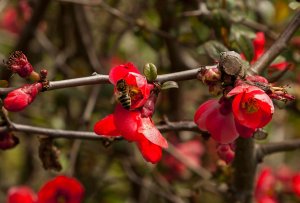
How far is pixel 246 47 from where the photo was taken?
139 centimetres

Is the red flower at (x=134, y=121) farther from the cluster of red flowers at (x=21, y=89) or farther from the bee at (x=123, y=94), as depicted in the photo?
the cluster of red flowers at (x=21, y=89)

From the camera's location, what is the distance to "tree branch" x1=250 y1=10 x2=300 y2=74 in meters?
1.13

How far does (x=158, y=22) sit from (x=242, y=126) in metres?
1.34

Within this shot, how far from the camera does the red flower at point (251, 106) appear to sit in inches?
36.6

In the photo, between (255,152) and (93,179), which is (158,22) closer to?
(93,179)

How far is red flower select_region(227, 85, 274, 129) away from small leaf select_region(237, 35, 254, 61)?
42 centimetres

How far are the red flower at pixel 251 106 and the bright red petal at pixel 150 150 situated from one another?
0.49ft

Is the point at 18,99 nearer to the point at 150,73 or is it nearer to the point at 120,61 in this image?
the point at 150,73

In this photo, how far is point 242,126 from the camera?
99cm

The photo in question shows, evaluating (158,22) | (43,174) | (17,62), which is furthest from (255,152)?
(43,174)

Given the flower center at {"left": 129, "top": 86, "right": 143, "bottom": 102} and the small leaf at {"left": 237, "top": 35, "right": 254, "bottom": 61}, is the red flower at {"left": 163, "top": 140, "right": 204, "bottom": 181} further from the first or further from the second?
the flower center at {"left": 129, "top": 86, "right": 143, "bottom": 102}

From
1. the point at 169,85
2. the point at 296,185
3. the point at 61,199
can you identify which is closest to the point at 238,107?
the point at 169,85

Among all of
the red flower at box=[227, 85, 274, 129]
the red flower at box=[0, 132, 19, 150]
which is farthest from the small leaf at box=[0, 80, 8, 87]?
the red flower at box=[227, 85, 274, 129]

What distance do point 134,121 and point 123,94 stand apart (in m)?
0.05
